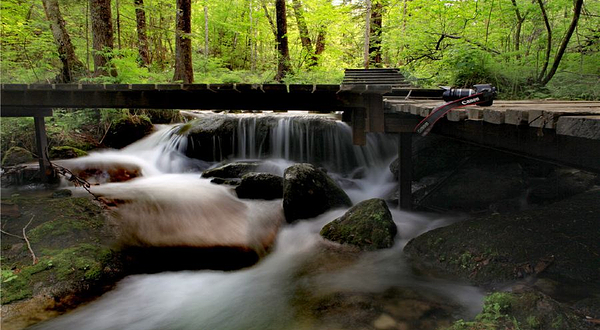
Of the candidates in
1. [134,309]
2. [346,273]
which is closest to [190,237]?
[134,309]

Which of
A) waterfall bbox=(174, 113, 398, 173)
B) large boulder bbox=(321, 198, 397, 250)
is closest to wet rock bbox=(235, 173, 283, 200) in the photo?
large boulder bbox=(321, 198, 397, 250)

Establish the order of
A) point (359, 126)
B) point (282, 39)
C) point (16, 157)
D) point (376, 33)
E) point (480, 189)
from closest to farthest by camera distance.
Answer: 1. point (359, 126)
2. point (480, 189)
3. point (16, 157)
4. point (282, 39)
5. point (376, 33)

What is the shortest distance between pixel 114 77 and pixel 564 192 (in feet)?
42.4

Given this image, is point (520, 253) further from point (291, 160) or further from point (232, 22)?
point (232, 22)

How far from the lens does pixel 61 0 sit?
11.8 metres

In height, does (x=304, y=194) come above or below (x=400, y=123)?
below

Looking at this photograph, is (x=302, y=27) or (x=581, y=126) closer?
(x=581, y=126)

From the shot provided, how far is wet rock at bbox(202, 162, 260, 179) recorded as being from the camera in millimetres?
10844

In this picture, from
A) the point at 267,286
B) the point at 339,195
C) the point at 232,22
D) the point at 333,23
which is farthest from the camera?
the point at 232,22

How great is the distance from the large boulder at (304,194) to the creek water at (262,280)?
242mm

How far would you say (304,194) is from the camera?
8438 millimetres

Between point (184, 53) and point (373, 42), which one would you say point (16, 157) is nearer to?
point (184, 53)

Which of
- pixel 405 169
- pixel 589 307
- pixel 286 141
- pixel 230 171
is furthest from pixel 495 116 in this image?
pixel 286 141

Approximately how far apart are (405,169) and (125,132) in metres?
10.00
